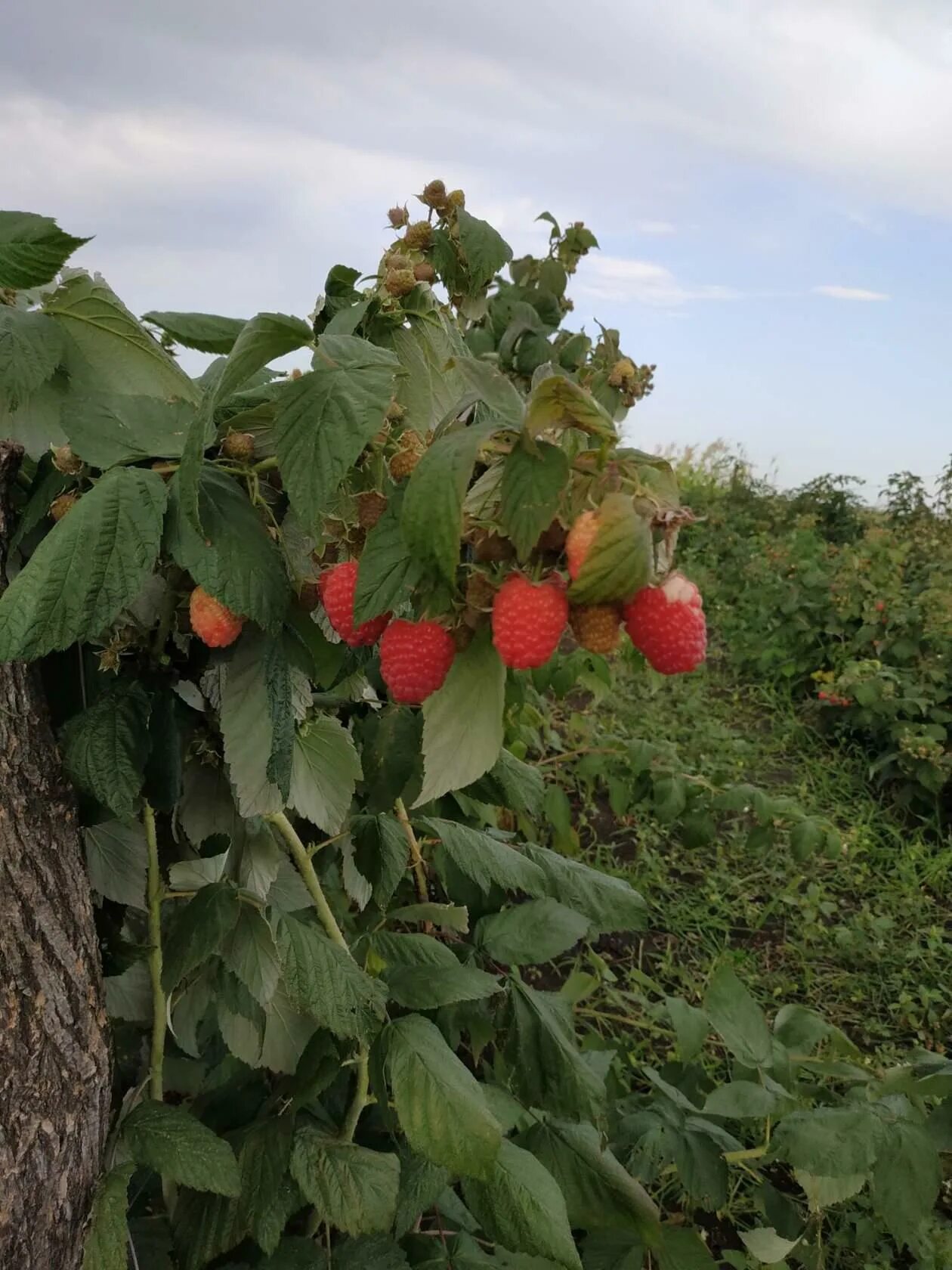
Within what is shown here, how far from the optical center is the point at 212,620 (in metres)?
0.70

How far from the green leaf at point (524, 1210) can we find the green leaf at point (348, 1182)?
7cm

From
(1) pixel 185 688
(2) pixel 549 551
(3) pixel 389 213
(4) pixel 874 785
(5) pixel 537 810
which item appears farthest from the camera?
(4) pixel 874 785

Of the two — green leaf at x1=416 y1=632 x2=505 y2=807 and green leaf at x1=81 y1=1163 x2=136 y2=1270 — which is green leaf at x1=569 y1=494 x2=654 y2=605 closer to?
green leaf at x1=416 y1=632 x2=505 y2=807

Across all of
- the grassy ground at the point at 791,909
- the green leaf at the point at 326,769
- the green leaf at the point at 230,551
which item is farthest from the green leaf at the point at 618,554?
the grassy ground at the point at 791,909

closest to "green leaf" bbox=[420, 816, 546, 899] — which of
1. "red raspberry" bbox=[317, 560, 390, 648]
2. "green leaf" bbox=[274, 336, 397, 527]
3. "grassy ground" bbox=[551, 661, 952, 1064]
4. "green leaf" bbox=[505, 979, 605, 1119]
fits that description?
"green leaf" bbox=[505, 979, 605, 1119]

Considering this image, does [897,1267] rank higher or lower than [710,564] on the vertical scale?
lower

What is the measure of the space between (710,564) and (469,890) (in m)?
4.38

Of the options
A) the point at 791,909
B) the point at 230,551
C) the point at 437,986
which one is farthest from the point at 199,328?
the point at 791,909

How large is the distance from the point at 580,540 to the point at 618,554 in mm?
32

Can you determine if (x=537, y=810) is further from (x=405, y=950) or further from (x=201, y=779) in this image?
(x=201, y=779)

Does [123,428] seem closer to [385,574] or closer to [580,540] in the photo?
[385,574]

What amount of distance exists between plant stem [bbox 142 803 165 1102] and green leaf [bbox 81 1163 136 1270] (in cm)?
10

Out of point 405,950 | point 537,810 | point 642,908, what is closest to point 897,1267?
point 642,908

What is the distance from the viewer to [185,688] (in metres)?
0.93
